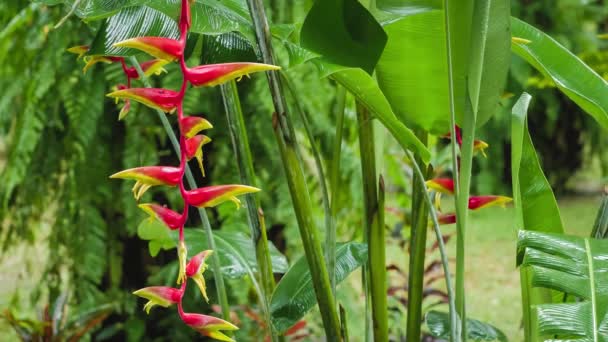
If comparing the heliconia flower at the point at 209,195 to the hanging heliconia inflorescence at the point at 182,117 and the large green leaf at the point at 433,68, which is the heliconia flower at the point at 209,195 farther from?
the large green leaf at the point at 433,68

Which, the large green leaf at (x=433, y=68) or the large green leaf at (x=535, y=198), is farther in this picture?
the large green leaf at (x=535, y=198)

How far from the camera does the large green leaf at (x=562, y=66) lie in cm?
78

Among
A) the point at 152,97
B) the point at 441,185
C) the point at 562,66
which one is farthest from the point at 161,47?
the point at 562,66

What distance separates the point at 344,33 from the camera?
2.06 ft

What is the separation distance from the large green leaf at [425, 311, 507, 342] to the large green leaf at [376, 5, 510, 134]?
0.75 feet

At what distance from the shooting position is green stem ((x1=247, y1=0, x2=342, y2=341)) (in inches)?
26.2

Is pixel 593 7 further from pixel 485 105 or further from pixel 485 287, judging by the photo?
pixel 485 105

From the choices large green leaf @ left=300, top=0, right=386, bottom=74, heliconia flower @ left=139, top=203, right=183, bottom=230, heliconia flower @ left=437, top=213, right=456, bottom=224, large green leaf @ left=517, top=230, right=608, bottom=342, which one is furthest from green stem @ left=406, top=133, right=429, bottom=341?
heliconia flower @ left=139, top=203, right=183, bottom=230

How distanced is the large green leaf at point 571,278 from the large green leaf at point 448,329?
0.19 metres

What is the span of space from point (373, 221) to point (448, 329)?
188 mm

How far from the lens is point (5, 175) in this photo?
5.59 feet

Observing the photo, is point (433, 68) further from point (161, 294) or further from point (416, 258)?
point (161, 294)

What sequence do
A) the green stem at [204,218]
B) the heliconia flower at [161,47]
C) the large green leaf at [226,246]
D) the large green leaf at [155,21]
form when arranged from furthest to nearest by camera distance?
the large green leaf at [226,246], the green stem at [204,218], the large green leaf at [155,21], the heliconia flower at [161,47]

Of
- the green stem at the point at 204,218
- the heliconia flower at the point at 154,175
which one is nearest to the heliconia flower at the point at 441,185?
the green stem at the point at 204,218
